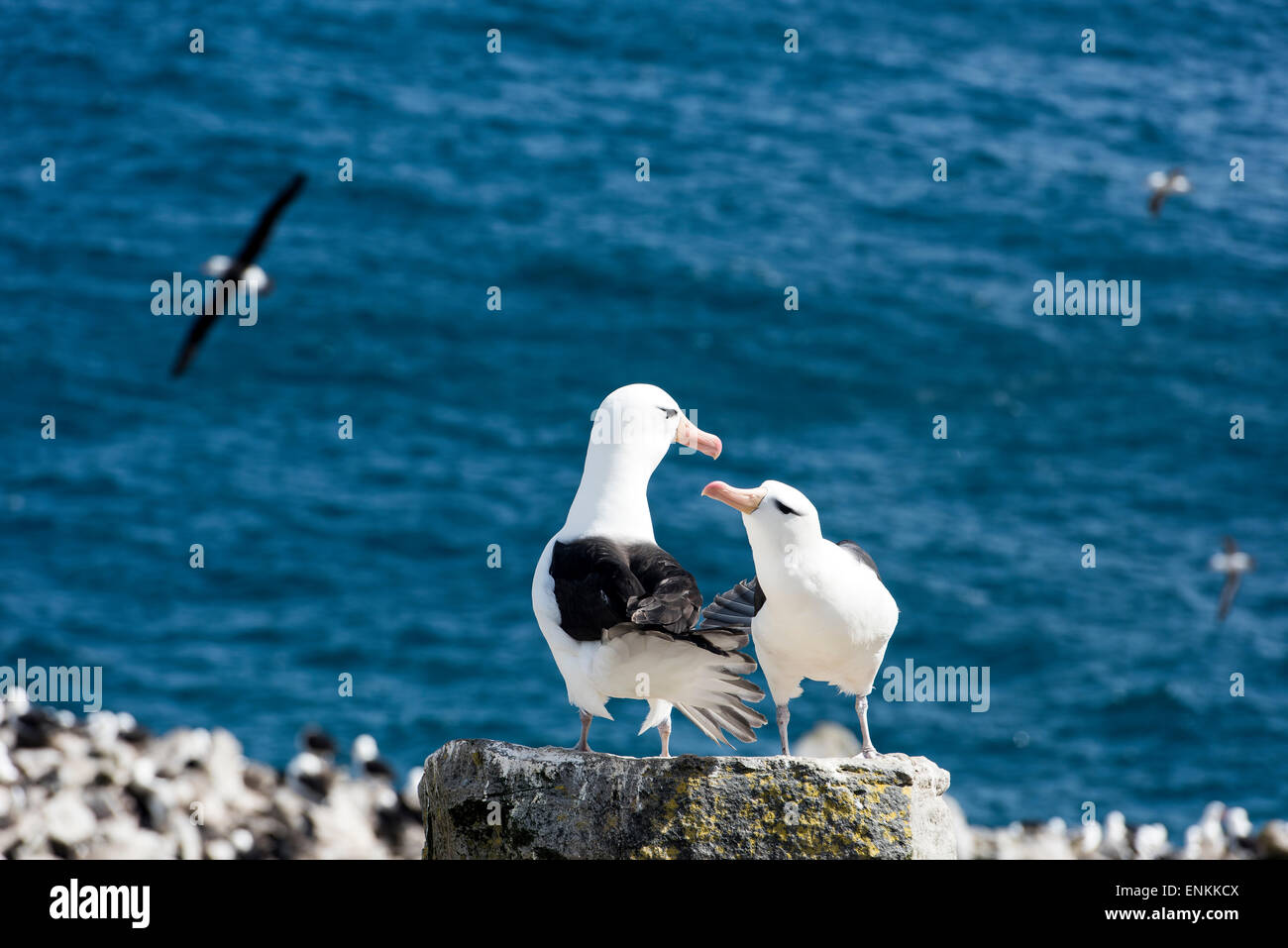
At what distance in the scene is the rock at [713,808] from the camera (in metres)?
8.37

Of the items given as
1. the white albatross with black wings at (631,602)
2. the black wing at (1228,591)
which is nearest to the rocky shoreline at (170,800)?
the white albatross with black wings at (631,602)

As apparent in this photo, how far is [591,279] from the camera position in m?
47.1

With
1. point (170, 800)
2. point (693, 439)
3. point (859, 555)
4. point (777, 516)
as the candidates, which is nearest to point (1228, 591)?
point (170, 800)

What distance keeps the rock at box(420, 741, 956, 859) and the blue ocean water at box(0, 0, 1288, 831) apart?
902 inches

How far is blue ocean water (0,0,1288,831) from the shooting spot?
3616 centimetres

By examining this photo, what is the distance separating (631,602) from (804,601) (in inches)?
38.1

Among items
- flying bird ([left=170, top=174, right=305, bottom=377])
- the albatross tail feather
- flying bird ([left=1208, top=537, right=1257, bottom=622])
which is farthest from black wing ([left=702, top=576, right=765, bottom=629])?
flying bird ([left=1208, top=537, right=1257, bottom=622])

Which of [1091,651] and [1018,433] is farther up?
[1018,433]

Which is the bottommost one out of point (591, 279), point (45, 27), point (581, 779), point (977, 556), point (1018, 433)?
point (581, 779)

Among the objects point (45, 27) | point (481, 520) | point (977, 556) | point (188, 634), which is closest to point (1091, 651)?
point (977, 556)

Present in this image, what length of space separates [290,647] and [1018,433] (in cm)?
2188

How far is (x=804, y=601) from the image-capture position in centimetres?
825

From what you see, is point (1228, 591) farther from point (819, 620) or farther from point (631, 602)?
point (631, 602)

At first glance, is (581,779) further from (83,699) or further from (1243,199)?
(1243,199)
